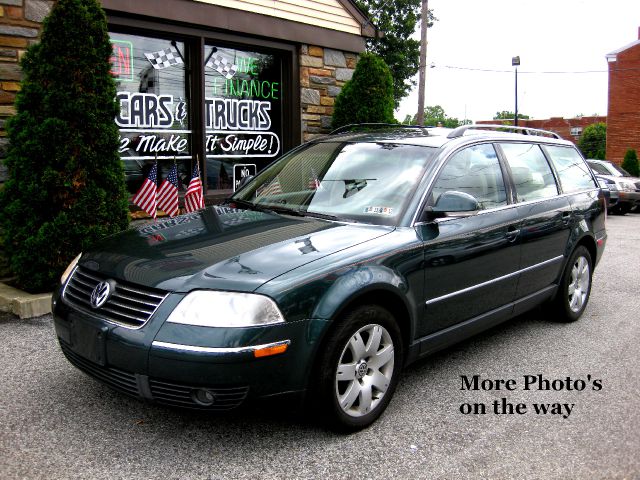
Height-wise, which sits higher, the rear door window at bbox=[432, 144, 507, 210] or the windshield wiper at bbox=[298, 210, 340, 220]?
the rear door window at bbox=[432, 144, 507, 210]

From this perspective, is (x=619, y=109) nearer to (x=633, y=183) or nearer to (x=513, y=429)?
(x=633, y=183)

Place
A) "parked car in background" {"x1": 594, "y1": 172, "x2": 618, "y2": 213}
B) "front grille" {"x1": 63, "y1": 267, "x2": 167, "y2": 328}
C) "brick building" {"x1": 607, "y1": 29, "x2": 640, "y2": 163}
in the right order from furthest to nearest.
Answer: "brick building" {"x1": 607, "y1": 29, "x2": 640, "y2": 163} → "parked car in background" {"x1": 594, "y1": 172, "x2": 618, "y2": 213} → "front grille" {"x1": 63, "y1": 267, "x2": 167, "y2": 328}

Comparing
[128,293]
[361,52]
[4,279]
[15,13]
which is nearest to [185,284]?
[128,293]

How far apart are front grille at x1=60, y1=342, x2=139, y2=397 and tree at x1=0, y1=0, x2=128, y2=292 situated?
8.68 feet

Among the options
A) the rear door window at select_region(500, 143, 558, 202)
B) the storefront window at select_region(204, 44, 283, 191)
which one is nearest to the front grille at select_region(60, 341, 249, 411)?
the rear door window at select_region(500, 143, 558, 202)

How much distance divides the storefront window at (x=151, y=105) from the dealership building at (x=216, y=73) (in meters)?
0.01

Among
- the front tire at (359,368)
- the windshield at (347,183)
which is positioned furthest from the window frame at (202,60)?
the front tire at (359,368)

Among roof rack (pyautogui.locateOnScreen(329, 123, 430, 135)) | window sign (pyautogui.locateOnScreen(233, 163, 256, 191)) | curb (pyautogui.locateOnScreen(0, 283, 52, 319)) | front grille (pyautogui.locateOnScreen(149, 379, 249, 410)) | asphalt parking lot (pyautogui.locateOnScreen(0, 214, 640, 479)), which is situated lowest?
asphalt parking lot (pyautogui.locateOnScreen(0, 214, 640, 479))

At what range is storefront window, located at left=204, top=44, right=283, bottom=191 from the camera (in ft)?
29.6

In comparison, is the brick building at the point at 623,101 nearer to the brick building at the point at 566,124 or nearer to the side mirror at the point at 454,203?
the brick building at the point at 566,124

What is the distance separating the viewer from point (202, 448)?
3209mm

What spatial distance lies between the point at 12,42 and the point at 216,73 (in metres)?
3.08

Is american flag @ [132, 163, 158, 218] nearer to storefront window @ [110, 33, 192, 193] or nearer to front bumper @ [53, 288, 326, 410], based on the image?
storefront window @ [110, 33, 192, 193]

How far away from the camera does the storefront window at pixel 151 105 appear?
26.1 feet
